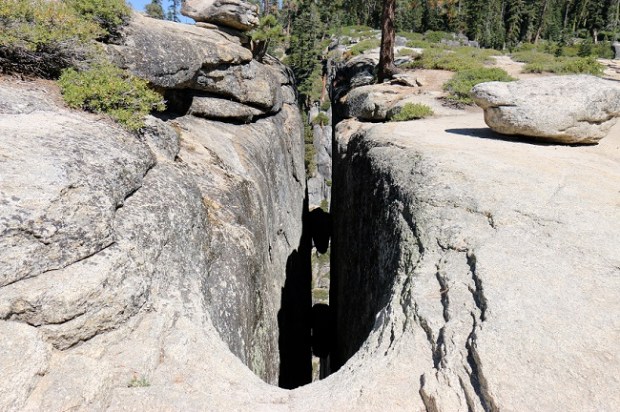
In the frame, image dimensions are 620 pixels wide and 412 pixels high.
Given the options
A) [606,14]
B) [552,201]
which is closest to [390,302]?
[552,201]

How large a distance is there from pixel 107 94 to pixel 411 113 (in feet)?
35.7

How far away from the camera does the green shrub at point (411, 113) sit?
14555mm

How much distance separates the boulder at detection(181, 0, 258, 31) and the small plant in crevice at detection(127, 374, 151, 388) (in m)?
17.0

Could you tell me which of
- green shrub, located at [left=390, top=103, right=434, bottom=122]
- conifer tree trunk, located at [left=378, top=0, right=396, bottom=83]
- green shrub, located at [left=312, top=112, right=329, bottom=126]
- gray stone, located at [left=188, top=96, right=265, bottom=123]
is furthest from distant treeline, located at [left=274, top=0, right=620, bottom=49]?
green shrub, located at [left=390, top=103, right=434, bottom=122]

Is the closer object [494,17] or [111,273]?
[111,273]

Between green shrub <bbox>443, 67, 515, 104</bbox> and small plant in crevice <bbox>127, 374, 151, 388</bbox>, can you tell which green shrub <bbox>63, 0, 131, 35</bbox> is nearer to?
small plant in crevice <bbox>127, 374, 151, 388</bbox>

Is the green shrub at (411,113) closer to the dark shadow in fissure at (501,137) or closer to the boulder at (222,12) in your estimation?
the dark shadow in fissure at (501,137)

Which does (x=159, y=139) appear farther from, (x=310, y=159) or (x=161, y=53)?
(x=310, y=159)

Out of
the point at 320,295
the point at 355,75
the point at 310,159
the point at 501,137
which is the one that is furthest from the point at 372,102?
the point at 310,159

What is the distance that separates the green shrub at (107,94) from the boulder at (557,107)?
853cm

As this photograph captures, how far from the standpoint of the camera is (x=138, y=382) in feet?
13.3

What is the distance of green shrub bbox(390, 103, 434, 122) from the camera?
47.8 feet

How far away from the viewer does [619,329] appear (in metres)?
3.95

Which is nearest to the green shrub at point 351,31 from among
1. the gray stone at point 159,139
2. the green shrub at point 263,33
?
the green shrub at point 263,33
